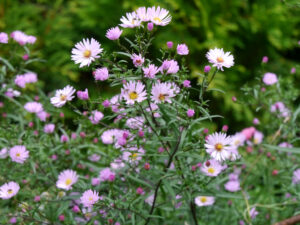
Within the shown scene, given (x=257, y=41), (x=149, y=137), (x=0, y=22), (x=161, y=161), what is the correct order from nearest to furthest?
(x=149, y=137) < (x=161, y=161) < (x=0, y=22) < (x=257, y=41)

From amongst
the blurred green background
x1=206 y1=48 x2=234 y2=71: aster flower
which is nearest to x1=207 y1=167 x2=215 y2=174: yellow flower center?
x1=206 y1=48 x2=234 y2=71: aster flower

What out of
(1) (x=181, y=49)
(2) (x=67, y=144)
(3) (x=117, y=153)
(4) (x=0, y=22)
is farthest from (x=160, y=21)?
(4) (x=0, y=22)

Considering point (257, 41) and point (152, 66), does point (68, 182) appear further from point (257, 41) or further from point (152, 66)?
point (257, 41)

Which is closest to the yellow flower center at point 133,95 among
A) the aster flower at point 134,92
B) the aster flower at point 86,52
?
the aster flower at point 134,92

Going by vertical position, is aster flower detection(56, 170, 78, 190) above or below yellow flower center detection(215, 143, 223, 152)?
above

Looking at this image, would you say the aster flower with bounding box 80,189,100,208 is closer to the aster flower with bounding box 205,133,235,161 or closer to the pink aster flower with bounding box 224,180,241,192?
the aster flower with bounding box 205,133,235,161
